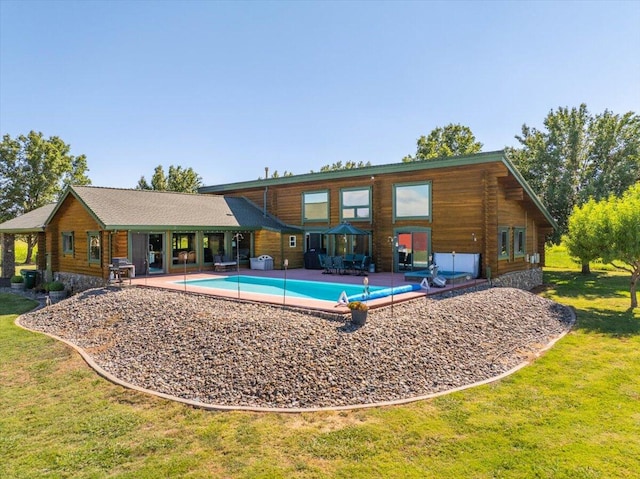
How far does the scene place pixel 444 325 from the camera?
29.1 ft

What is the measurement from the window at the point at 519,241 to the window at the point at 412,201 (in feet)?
16.1

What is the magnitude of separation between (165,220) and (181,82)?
702cm

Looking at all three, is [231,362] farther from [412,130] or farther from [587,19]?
[412,130]

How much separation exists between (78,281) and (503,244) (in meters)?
18.4

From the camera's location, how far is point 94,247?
52.1 ft

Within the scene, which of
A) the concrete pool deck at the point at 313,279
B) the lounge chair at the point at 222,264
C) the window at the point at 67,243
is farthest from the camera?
the lounge chair at the point at 222,264

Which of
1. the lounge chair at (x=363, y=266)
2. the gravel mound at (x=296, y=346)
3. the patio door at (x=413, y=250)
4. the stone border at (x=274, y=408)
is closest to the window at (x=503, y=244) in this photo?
the patio door at (x=413, y=250)

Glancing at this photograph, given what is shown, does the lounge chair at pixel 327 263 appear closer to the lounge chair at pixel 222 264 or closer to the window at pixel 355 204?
the window at pixel 355 204

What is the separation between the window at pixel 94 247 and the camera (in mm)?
15626

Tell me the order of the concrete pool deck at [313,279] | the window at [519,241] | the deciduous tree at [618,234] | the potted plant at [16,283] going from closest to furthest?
the concrete pool deck at [313,279]
the deciduous tree at [618,234]
the window at [519,241]
the potted plant at [16,283]

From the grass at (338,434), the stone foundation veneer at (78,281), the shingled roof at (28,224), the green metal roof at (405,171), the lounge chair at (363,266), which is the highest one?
the green metal roof at (405,171)

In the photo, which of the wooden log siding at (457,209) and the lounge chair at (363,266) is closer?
the wooden log siding at (457,209)

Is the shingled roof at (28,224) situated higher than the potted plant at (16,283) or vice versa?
the shingled roof at (28,224)

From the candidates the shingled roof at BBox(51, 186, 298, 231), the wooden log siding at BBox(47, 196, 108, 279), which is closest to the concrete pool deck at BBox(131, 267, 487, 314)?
the shingled roof at BBox(51, 186, 298, 231)
